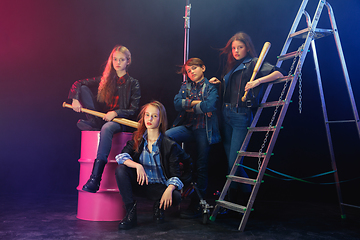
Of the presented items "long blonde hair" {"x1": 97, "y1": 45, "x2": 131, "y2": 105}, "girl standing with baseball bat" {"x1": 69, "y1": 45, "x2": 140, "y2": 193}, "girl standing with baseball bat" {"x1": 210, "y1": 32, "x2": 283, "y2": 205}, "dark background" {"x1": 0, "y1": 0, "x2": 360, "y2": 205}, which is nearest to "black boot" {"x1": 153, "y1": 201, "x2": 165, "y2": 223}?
"girl standing with baseball bat" {"x1": 210, "y1": 32, "x2": 283, "y2": 205}

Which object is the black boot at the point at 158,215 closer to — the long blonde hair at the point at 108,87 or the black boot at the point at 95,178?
the black boot at the point at 95,178

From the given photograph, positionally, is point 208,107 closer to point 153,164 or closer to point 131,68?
point 153,164

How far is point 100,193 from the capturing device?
2645 millimetres

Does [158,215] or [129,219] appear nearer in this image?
[129,219]

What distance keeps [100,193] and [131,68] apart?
1.85 m

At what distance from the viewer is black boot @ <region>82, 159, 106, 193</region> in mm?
2488

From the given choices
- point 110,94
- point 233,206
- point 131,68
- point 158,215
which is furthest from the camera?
point 131,68

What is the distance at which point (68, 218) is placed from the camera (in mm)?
2637

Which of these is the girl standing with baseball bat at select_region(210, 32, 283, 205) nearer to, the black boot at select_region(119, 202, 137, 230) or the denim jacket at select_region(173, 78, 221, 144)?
the denim jacket at select_region(173, 78, 221, 144)

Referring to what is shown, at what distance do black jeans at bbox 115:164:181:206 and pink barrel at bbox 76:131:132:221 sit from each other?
0.22 meters

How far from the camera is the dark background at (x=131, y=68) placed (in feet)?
12.2

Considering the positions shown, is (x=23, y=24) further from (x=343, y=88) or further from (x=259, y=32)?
(x=343, y=88)

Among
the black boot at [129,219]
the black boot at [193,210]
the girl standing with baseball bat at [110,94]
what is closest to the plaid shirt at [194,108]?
the girl standing with baseball bat at [110,94]

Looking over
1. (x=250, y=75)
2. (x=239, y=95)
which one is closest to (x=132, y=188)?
(x=239, y=95)
